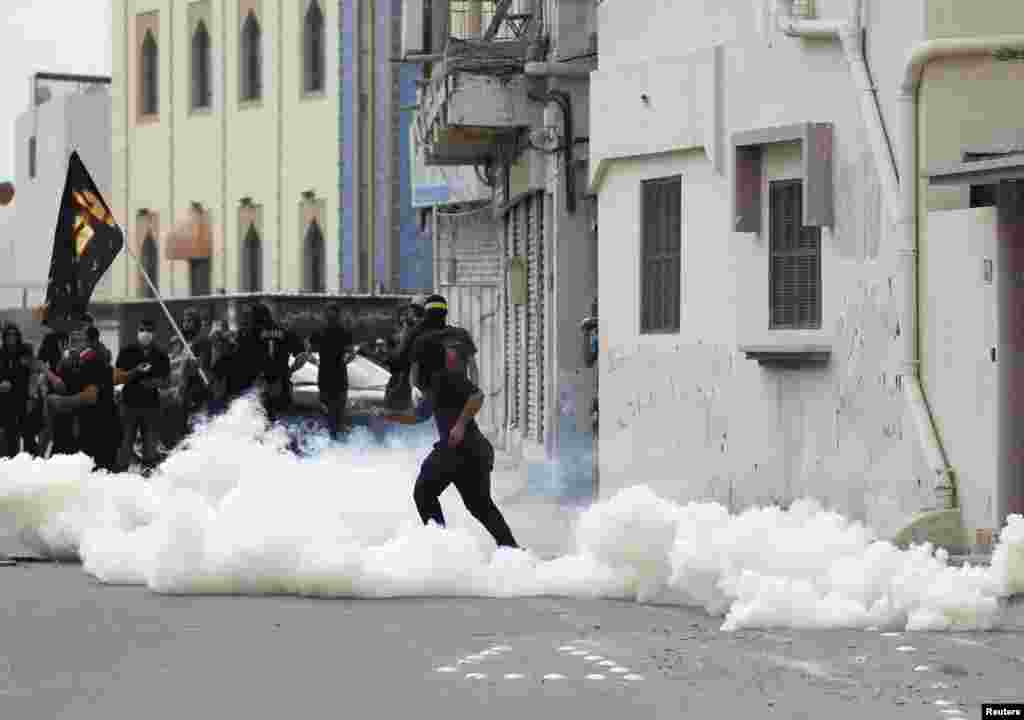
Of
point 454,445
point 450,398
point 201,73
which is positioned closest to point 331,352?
point 450,398

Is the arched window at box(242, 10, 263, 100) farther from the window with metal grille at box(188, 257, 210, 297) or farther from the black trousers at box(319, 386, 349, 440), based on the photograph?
the black trousers at box(319, 386, 349, 440)

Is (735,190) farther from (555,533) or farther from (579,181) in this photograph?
(579,181)

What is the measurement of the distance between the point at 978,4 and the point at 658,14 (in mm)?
5026

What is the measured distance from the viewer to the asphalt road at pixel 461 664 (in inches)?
377

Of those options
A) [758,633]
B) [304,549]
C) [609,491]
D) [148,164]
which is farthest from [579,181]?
[148,164]

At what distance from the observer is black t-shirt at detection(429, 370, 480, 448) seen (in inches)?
601

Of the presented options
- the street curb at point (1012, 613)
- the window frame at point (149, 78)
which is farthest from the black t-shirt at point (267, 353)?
the window frame at point (149, 78)

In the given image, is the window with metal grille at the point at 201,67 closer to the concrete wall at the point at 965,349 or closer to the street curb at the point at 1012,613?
the concrete wall at the point at 965,349

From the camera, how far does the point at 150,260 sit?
59188 millimetres

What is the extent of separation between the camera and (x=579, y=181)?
26359 millimetres

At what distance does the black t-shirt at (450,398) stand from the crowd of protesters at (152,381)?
71cm

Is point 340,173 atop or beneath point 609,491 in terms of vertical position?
atop

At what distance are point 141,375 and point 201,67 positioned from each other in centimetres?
3257

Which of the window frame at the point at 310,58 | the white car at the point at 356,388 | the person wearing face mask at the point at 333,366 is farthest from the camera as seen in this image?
the window frame at the point at 310,58
